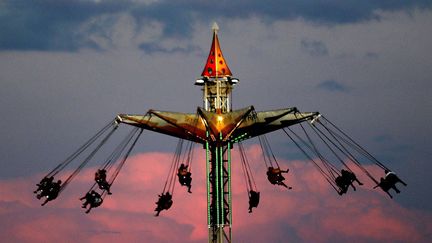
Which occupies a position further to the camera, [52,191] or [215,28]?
[215,28]

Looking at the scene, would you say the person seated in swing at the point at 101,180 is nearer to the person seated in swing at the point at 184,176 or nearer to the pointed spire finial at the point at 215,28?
the person seated in swing at the point at 184,176

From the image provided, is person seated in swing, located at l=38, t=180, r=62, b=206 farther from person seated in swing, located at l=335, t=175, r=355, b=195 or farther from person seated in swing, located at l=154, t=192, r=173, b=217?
person seated in swing, located at l=335, t=175, r=355, b=195

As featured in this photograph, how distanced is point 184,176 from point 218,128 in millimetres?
3389

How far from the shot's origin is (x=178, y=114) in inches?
3361

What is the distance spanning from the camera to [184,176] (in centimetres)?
8475

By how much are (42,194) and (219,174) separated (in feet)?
33.5

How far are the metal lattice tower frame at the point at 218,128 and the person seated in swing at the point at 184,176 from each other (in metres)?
1.10

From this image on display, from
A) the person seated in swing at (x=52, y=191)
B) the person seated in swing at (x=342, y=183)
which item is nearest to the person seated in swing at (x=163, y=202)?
the person seated in swing at (x=52, y=191)

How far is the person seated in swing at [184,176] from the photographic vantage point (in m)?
84.7

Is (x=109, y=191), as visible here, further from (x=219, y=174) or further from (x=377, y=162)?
(x=377, y=162)

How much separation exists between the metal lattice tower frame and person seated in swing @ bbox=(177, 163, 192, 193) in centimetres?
110

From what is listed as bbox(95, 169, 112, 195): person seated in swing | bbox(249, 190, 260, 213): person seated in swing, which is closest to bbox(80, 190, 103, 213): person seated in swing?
bbox(95, 169, 112, 195): person seated in swing

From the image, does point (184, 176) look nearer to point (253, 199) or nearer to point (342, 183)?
point (253, 199)

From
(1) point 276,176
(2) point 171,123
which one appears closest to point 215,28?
(2) point 171,123
